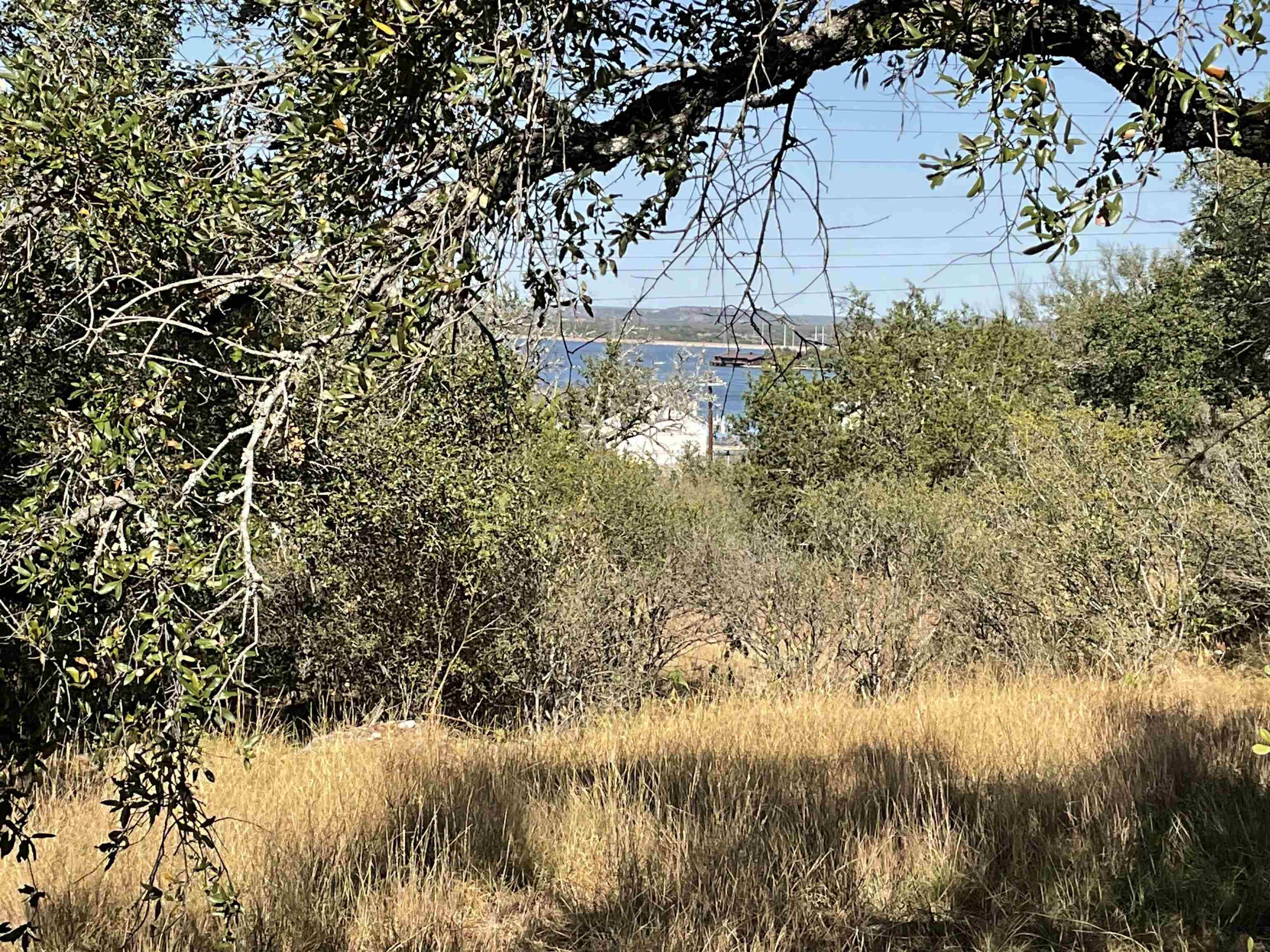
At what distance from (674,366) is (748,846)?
15.4 m

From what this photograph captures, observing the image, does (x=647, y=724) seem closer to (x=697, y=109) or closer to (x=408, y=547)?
(x=408, y=547)

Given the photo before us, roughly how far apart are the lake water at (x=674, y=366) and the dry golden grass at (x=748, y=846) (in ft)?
6.18

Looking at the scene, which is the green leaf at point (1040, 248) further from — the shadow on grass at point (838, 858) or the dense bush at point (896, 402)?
the dense bush at point (896, 402)

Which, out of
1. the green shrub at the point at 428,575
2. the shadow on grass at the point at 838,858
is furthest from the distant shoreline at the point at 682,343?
the green shrub at the point at 428,575

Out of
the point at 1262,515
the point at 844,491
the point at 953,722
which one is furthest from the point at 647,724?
the point at 844,491

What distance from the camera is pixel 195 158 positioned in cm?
254

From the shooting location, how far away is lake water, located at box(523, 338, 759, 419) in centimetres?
270

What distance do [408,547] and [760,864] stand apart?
5092mm

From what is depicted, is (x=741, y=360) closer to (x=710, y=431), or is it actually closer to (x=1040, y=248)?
(x=1040, y=248)

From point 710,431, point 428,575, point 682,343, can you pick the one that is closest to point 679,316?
point 682,343

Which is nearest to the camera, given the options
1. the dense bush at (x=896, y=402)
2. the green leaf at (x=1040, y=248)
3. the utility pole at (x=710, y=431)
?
the green leaf at (x=1040, y=248)

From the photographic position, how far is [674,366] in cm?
1914

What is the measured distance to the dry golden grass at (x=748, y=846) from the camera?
358cm

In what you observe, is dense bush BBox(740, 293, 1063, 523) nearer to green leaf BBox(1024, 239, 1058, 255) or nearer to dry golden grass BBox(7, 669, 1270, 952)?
dry golden grass BBox(7, 669, 1270, 952)
